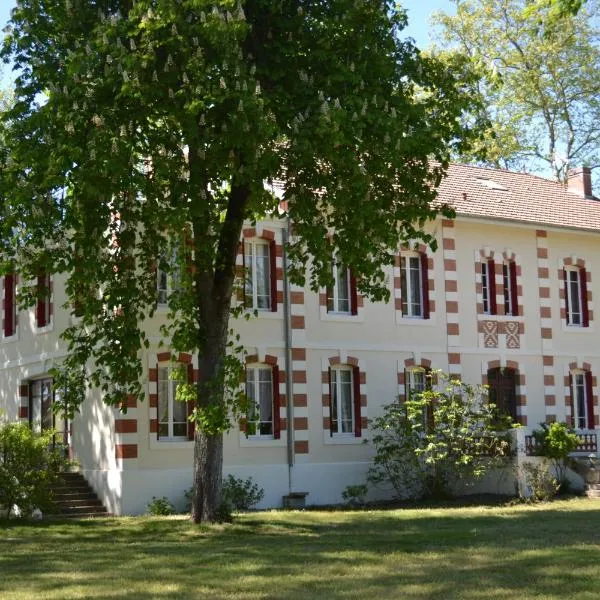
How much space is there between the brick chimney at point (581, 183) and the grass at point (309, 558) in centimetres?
1550

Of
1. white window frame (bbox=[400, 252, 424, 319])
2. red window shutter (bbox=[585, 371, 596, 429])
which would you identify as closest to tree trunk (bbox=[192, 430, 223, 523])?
white window frame (bbox=[400, 252, 424, 319])

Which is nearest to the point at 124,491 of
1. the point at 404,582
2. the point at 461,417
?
the point at 461,417

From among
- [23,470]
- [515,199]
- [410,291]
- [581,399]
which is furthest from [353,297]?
[23,470]

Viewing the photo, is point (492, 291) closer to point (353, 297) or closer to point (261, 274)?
point (353, 297)

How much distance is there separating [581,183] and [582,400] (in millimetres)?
7773

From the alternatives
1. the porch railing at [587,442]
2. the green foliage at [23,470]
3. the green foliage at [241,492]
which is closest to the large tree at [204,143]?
the green foliage at [23,470]

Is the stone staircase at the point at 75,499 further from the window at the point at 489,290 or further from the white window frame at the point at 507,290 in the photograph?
the white window frame at the point at 507,290

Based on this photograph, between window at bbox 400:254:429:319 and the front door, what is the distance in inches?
341

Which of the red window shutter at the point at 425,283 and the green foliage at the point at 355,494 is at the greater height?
the red window shutter at the point at 425,283

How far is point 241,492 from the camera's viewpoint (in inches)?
938

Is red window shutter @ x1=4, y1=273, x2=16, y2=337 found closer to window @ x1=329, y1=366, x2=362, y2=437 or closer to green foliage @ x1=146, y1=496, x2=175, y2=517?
green foliage @ x1=146, y1=496, x2=175, y2=517

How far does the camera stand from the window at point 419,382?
88.6ft

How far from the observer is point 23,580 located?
13227mm

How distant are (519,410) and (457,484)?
138 inches
